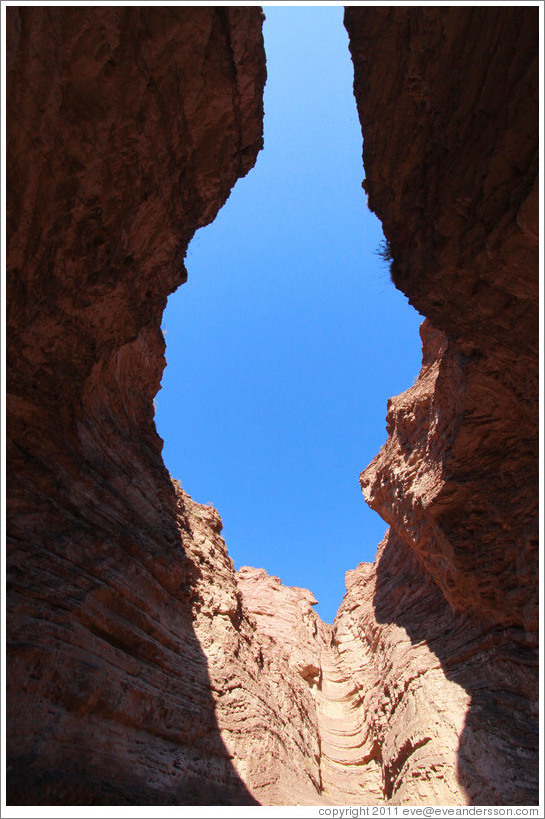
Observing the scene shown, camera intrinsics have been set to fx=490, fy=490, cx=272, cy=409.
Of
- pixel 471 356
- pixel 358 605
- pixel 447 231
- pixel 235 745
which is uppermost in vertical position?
Answer: pixel 447 231

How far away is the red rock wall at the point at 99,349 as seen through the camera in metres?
6.52

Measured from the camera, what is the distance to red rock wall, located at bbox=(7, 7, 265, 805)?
6.52 meters

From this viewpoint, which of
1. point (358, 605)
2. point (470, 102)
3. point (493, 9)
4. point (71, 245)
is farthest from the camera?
point (358, 605)

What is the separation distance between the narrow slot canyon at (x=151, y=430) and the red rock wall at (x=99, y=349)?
4cm

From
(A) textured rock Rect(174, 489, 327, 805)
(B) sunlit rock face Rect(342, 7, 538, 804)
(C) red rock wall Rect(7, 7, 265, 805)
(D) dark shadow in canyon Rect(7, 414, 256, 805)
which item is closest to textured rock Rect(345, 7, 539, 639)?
(B) sunlit rock face Rect(342, 7, 538, 804)

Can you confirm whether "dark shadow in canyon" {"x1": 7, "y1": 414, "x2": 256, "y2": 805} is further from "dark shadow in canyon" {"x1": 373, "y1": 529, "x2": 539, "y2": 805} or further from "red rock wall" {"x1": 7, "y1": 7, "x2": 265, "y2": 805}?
"dark shadow in canyon" {"x1": 373, "y1": 529, "x2": 539, "y2": 805}

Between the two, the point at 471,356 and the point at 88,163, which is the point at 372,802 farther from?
the point at 88,163

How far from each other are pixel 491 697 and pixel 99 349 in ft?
38.3

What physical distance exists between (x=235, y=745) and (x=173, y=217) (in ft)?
35.8

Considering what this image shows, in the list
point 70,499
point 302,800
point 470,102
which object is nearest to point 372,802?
point 302,800

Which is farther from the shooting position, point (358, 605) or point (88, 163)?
point (358, 605)

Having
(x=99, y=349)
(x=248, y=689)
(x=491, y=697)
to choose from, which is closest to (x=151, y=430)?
(x=99, y=349)

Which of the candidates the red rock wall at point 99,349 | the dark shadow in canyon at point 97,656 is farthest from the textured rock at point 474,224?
the dark shadow in canyon at point 97,656

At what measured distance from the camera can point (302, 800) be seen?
10.1 m
